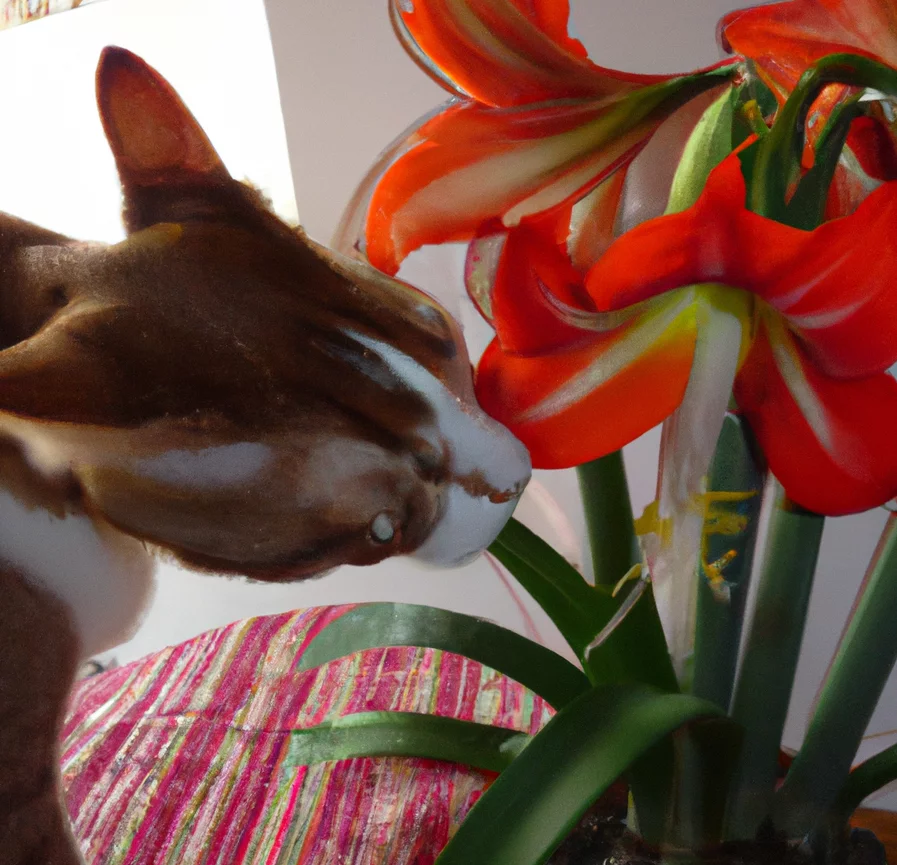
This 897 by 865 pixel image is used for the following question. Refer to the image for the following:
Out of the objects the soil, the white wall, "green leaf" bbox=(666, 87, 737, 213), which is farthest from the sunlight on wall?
the soil

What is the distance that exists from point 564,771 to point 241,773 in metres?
0.10

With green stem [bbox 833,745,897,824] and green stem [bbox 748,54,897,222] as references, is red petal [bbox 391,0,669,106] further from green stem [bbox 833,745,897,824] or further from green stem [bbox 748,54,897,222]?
green stem [bbox 833,745,897,824]

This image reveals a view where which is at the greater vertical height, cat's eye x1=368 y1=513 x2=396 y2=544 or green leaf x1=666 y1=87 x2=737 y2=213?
green leaf x1=666 y1=87 x2=737 y2=213

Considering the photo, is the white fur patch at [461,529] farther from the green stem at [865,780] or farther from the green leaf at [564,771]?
the green stem at [865,780]

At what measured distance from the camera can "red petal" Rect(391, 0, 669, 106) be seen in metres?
0.21

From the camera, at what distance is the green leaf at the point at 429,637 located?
0.26m

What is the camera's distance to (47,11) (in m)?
0.21

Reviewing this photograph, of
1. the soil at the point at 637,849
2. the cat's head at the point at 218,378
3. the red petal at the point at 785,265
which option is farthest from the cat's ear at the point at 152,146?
the soil at the point at 637,849

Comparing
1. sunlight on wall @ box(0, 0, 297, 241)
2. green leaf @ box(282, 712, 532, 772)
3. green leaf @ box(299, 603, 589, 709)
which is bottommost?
green leaf @ box(282, 712, 532, 772)

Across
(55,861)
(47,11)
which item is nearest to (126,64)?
(47,11)

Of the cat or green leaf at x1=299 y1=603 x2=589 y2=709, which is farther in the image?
green leaf at x1=299 y1=603 x2=589 y2=709

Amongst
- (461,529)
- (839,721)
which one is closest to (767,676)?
(839,721)

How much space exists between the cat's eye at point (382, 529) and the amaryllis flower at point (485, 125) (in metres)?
0.08

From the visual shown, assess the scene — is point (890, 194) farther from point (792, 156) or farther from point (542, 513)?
point (542, 513)
